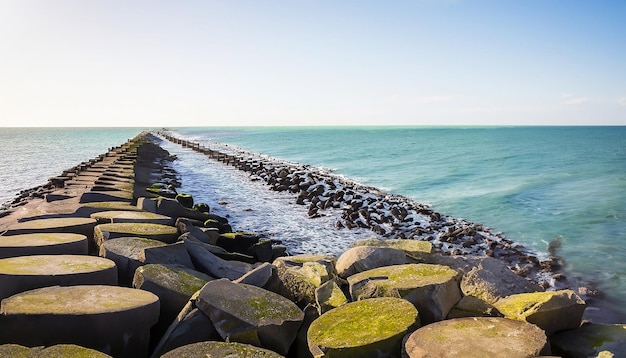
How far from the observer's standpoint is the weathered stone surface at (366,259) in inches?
240

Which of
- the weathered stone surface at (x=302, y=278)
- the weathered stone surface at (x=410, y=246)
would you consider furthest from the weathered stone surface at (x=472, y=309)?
the weathered stone surface at (x=410, y=246)

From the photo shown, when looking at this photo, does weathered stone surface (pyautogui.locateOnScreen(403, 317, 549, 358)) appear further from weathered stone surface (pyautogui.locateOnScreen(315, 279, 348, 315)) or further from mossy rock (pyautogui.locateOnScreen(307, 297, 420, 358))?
weathered stone surface (pyautogui.locateOnScreen(315, 279, 348, 315))

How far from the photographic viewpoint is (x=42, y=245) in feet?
18.4

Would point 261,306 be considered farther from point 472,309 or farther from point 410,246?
point 410,246

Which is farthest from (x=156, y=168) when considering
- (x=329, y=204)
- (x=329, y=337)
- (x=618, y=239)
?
(x=329, y=337)

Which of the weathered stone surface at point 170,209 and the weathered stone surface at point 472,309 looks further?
the weathered stone surface at point 170,209

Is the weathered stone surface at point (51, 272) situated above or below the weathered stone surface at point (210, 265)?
above

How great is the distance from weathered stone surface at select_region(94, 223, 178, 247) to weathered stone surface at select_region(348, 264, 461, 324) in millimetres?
3168

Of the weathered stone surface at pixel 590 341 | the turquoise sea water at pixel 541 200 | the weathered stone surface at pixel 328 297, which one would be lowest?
the turquoise sea water at pixel 541 200

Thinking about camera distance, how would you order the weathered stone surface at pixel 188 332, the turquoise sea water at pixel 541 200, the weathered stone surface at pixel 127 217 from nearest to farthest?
the weathered stone surface at pixel 188 332 → the weathered stone surface at pixel 127 217 → the turquoise sea water at pixel 541 200

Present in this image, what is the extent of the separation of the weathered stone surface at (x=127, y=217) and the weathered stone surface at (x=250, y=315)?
3.67 meters

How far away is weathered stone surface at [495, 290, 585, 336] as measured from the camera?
13.7ft

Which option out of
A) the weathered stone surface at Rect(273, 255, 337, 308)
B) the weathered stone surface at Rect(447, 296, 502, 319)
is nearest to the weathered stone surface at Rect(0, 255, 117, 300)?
the weathered stone surface at Rect(273, 255, 337, 308)

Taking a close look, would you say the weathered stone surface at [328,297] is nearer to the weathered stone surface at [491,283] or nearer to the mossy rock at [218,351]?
the mossy rock at [218,351]
